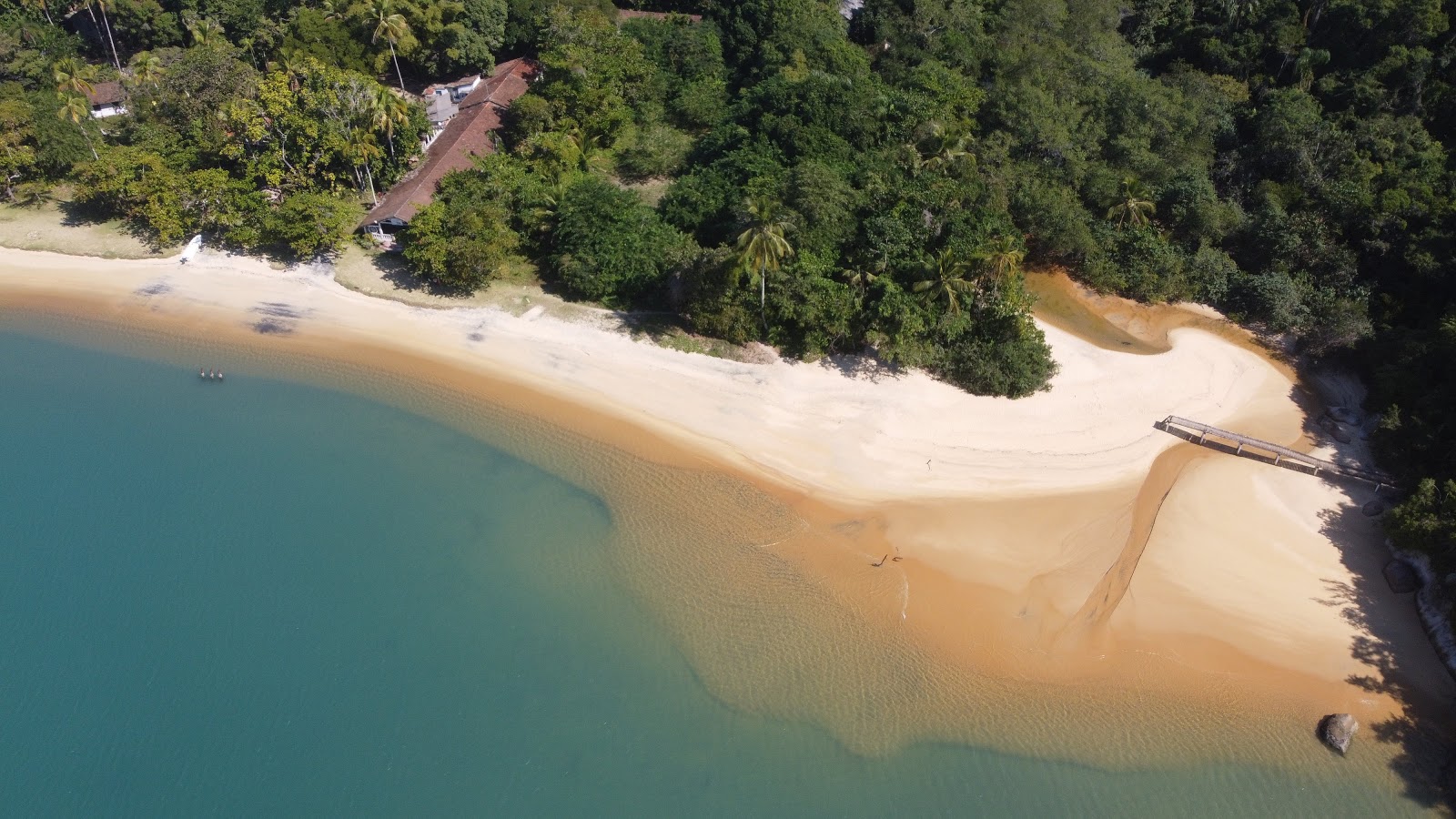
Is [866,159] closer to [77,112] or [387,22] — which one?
[387,22]

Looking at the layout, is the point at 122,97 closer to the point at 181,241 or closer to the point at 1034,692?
the point at 181,241

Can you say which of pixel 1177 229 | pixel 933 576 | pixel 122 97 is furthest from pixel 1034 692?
pixel 122 97

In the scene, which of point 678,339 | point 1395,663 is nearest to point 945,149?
point 678,339

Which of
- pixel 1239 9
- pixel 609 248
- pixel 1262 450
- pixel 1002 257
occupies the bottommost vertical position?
pixel 1262 450

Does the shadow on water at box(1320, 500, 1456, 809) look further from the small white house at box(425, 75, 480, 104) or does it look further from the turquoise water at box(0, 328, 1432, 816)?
the small white house at box(425, 75, 480, 104)

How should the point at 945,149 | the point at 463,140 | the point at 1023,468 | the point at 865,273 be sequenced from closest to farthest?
1. the point at 1023,468
2. the point at 865,273
3. the point at 945,149
4. the point at 463,140

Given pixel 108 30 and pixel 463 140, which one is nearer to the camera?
pixel 463 140
